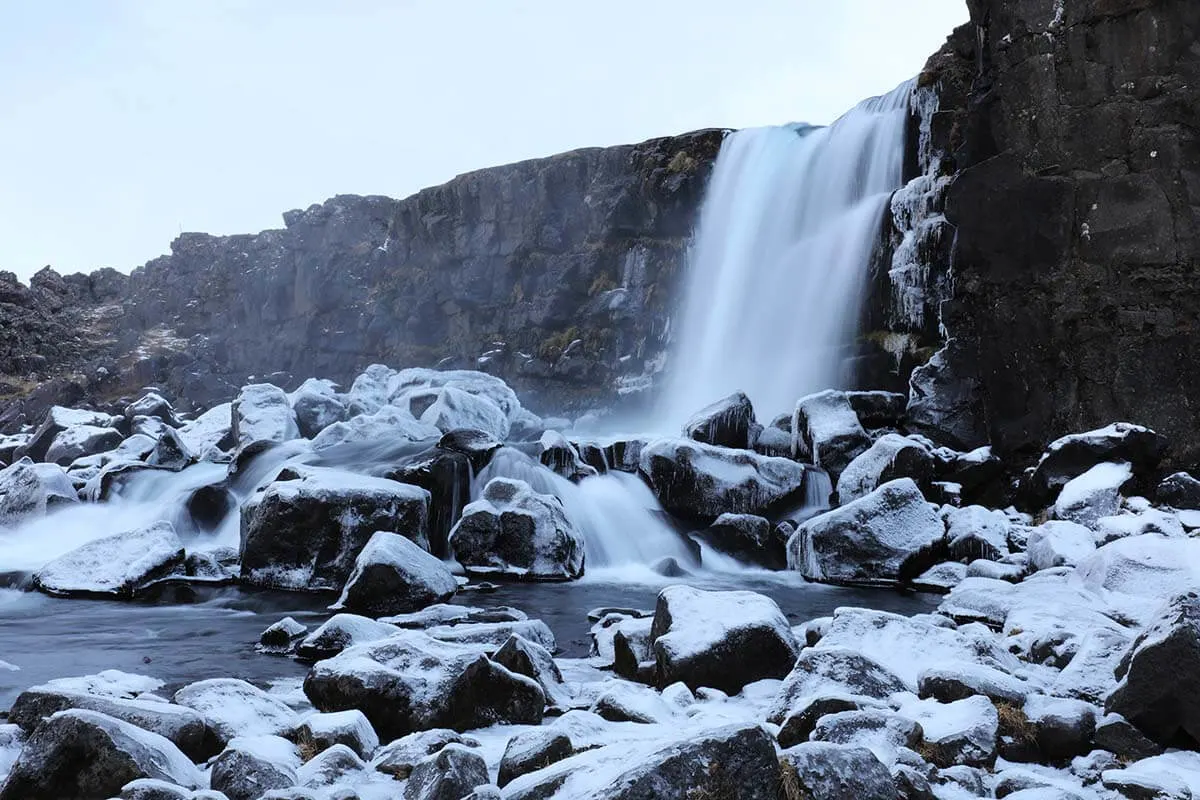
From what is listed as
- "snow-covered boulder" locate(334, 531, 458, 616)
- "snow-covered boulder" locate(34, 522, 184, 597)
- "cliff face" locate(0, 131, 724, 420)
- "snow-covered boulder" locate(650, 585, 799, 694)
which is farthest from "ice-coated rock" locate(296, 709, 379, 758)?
"cliff face" locate(0, 131, 724, 420)

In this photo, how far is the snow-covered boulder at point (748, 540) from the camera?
15352 millimetres

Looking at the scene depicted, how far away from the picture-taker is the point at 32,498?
1842 centimetres

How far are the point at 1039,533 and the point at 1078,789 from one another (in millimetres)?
8852

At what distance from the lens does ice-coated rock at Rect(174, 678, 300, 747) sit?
20.1 ft

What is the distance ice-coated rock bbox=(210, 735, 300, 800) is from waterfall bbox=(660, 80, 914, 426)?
78.0ft

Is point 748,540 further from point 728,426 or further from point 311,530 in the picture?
point 311,530

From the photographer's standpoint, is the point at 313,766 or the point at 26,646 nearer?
the point at 313,766

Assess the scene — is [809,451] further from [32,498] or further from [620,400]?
[620,400]

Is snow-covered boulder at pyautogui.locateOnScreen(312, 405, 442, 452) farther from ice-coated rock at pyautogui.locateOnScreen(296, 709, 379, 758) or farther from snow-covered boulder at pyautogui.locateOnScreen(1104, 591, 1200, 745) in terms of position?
snow-covered boulder at pyautogui.locateOnScreen(1104, 591, 1200, 745)

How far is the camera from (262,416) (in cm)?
2814

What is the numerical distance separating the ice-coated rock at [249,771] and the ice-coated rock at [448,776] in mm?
706

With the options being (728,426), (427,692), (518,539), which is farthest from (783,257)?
(427,692)

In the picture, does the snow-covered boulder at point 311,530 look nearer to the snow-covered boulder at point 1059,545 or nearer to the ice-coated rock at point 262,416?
the snow-covered boulder at point 1059,545

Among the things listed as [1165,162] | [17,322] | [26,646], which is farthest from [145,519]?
[17,322]
